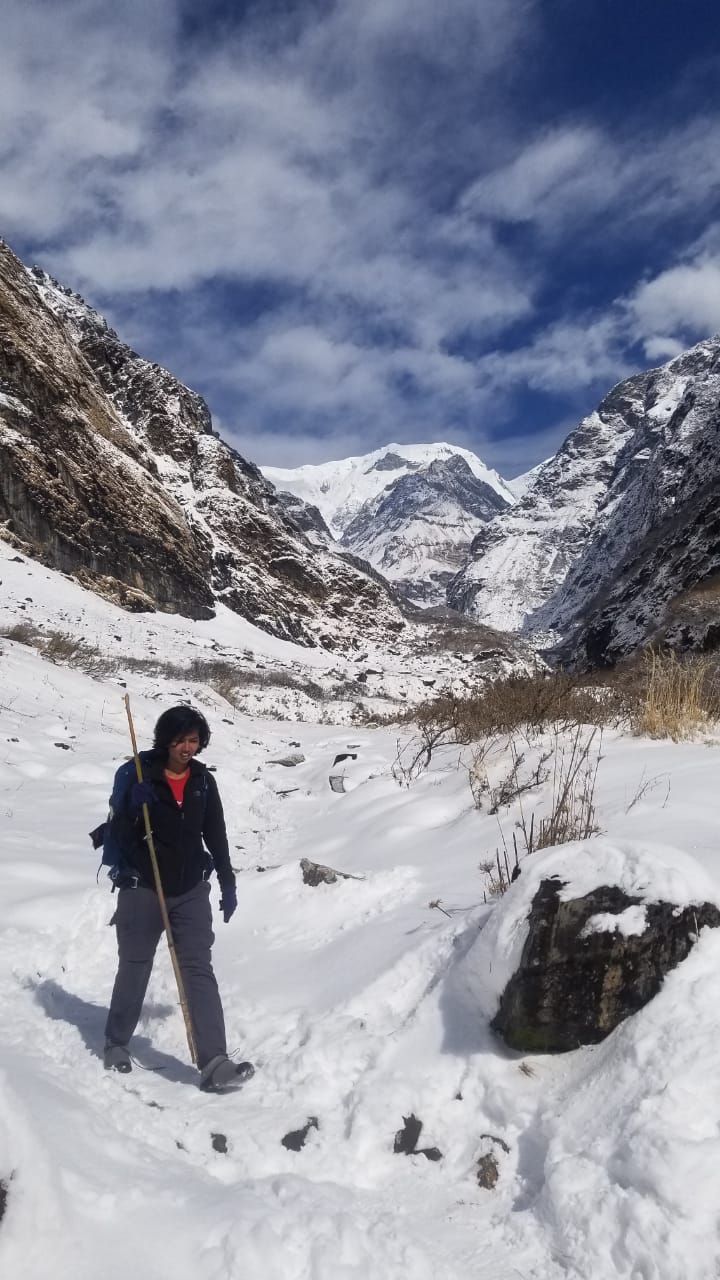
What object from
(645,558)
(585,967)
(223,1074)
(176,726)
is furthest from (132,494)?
(585,967)

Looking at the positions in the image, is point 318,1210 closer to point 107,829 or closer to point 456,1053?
point 456,1053

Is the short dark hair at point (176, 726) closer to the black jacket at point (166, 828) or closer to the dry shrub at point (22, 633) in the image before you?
the black jacket at point (166, 828)

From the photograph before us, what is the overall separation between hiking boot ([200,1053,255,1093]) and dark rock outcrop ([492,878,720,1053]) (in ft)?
3.29

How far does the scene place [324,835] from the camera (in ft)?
19.7

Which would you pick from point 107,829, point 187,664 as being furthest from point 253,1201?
point 187,664

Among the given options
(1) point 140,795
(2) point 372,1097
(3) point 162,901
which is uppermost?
(1) point 140,795

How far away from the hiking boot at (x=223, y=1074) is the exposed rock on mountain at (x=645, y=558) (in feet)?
38.5

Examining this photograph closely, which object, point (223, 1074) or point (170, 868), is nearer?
point (223, 1074)

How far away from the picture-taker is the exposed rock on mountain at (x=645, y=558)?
68.0 ft

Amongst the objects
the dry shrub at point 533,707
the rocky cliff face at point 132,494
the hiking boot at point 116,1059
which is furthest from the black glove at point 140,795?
the rocky cliff face at point 132,494

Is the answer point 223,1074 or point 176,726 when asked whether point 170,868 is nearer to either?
point 176,726

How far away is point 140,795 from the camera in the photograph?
306 cm

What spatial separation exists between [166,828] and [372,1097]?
53.6 inches

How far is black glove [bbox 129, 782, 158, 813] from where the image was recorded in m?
3.06
